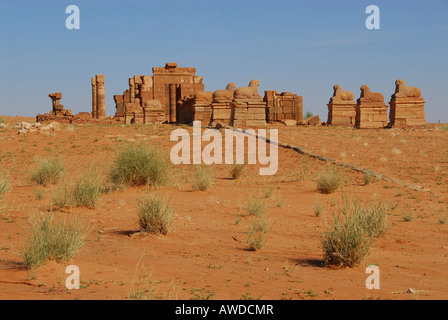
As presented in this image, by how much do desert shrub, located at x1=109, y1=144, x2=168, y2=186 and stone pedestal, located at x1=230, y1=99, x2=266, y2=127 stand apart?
11500 millimetres

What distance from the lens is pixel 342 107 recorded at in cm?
2959

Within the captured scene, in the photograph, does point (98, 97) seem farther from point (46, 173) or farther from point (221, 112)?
point (46, 173)

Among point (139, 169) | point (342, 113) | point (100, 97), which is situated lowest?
point (139, 169)

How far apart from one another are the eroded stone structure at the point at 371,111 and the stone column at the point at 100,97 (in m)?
30.6

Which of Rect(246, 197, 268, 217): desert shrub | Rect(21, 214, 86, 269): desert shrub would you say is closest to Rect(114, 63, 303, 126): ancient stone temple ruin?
Rect(246, 197, 268, 217): desert shrub

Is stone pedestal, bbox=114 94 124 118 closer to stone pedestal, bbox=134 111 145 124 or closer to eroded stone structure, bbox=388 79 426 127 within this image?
stone pedestal, bbox=134 111 145 124

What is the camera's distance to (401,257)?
634cm

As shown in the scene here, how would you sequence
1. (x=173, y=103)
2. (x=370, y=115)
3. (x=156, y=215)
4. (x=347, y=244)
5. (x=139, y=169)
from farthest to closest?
1. (x=173, y=103)
2. (x=370, y=115)
3. (x=139, y=169)
4. (x=156, y=215)
5. (x=347, y=244)

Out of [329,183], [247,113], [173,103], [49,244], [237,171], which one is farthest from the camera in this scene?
[173,103]

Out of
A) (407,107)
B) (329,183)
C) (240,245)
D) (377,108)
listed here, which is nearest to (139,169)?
(329,183)

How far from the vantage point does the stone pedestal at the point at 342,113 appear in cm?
2953

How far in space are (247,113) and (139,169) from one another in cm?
1231

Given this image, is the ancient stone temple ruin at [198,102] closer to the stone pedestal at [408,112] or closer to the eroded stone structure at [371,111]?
the eroded stone structure at [371,111]
